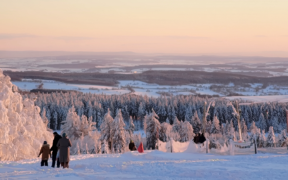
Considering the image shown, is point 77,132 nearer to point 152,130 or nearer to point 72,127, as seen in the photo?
point 72,127

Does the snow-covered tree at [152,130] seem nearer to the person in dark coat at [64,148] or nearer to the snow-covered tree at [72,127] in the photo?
the snow-covered tree at [72,127]

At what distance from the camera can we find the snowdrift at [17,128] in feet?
102

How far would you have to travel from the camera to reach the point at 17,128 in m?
34.8

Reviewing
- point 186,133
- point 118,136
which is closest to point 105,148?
point 118,136

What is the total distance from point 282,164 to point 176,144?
1164 cm

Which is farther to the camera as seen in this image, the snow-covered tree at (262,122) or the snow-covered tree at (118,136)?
the snow-covered tree at (262,122)

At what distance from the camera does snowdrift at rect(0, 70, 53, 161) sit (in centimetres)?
3099

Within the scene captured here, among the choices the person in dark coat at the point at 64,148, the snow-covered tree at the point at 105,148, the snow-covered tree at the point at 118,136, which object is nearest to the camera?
the person in dark coat at the point at 64,148

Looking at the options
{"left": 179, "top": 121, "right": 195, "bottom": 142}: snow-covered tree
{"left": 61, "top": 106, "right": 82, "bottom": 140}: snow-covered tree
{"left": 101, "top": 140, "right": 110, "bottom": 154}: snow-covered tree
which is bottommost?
{"left": 179, "top": 121, "right": 195, "bottom": 142}: snow-covered tree

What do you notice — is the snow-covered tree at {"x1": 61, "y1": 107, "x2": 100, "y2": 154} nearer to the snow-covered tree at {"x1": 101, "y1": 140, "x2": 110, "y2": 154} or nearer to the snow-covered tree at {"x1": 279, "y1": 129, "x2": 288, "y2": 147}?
the snow-covered tree at {"x1": 101, "y1": 140, "x2": 110, "y2": 154}

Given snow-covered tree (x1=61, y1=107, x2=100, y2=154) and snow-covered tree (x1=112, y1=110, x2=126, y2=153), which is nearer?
snow-covered tree (x1=112, y1=110, x2=126, y2=153)

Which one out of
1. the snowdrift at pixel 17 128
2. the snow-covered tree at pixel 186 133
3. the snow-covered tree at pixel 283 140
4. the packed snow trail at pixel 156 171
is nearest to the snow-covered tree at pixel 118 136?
the snowdrift at pixel 17 128

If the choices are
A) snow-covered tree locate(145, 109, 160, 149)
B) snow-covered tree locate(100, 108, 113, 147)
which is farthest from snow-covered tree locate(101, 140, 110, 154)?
snow-covered tree locate(145, 109, 160, 149)

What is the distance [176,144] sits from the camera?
3066 cm
